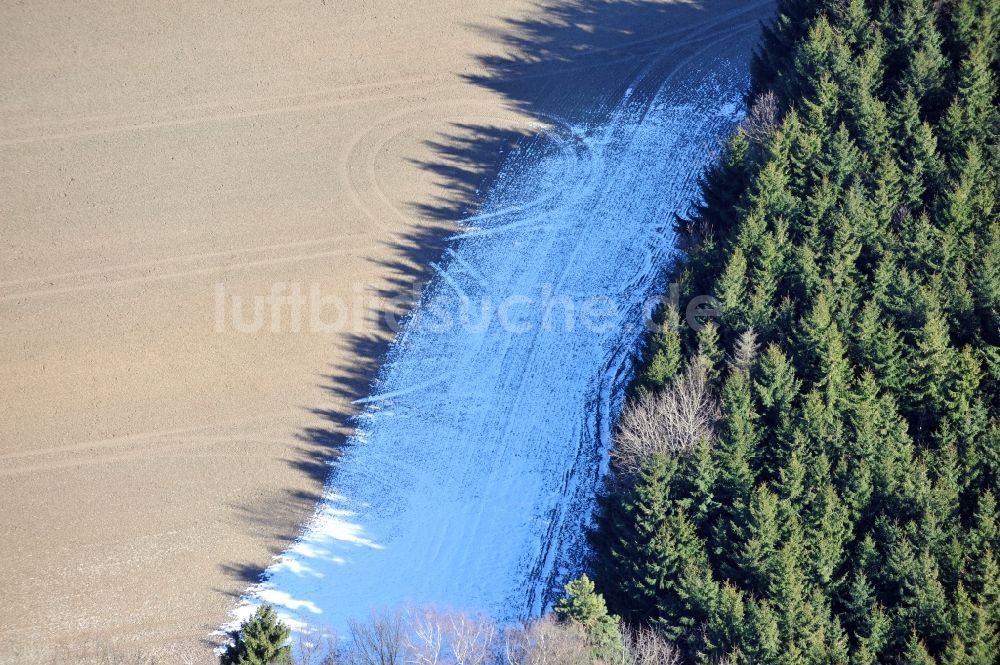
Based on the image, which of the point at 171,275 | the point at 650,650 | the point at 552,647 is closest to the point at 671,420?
the point at 650,650

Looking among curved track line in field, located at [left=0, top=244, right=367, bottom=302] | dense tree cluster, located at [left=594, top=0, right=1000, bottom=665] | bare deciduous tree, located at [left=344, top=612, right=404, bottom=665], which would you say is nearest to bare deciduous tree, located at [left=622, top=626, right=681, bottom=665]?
dense tree cluster, located at [left=594, top=0, right=1000, bottom=665]

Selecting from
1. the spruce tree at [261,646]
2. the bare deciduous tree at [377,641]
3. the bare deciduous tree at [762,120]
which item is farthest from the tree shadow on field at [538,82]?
the spruce tree at [261,646]

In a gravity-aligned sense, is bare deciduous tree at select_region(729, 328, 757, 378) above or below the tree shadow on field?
below

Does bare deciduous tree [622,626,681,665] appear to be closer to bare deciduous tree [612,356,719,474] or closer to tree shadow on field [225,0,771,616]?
bare deciduous tree [612,356,719,474]

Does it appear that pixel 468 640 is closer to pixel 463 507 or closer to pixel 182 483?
pixel 463 507

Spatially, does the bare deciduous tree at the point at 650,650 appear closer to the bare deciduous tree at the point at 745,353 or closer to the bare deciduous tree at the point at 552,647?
the bare deciduous tree at the point at 552,647

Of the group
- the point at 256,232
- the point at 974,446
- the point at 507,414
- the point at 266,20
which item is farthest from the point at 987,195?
the point at 266,20
